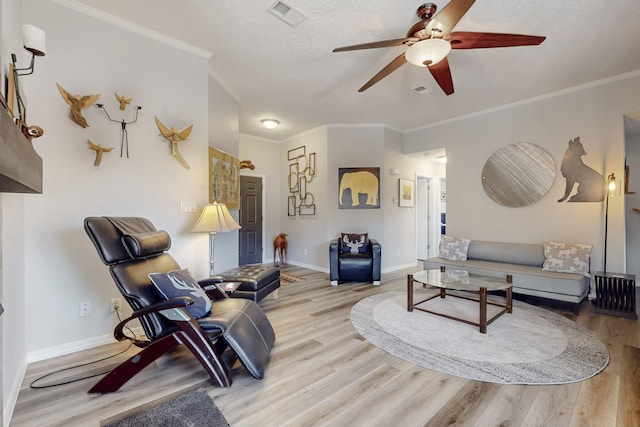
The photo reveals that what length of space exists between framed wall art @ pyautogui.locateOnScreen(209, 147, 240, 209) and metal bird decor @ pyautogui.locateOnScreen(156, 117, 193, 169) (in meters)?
0.40

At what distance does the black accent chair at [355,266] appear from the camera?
4.45 metres

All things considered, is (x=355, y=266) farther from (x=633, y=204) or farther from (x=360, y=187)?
(x=633, y=204)

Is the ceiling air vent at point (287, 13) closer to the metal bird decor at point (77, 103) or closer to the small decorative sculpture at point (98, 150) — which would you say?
the metal bird decor at point (77, 103)

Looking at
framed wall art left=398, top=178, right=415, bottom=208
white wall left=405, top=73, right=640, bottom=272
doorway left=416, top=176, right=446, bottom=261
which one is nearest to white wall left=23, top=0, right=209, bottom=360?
framed wall art left=398, top=178, right=415, bottom=208

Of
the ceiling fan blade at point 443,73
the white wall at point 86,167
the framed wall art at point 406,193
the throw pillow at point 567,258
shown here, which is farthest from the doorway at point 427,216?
the white wall at point 86,167

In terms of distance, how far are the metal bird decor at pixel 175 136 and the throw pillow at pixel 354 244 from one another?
2.87 m

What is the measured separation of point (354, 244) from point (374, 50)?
2.95 meters

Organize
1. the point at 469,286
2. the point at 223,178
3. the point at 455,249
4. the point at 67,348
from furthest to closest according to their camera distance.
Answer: the point at 455,249 → the point at 223,178 → the point at 469,286 → the point at 67,348

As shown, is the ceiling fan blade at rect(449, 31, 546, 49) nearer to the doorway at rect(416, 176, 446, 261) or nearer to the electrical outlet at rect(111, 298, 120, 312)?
the electrical outlet at rect(111, 298, 120, 312)

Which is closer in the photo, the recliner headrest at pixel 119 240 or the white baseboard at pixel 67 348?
the recliner headrest at pixel 119 240

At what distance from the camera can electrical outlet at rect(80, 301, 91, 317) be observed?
2.29 metres

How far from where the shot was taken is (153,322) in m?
1.82

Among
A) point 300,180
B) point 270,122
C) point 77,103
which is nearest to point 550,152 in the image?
point 300,180

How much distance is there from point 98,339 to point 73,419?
99 centimetres
